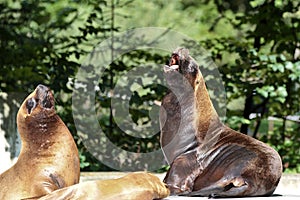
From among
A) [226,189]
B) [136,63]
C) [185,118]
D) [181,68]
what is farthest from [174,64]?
[136,63]

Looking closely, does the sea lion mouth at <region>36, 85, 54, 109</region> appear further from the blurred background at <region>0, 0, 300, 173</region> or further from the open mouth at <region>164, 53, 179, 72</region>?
the blurred background at <region>0, 0, 300, 173</region>

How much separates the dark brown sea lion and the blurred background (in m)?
2.37

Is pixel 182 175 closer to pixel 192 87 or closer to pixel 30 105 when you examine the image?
pixel 192 87

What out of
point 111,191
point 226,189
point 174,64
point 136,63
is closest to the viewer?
point 111,191

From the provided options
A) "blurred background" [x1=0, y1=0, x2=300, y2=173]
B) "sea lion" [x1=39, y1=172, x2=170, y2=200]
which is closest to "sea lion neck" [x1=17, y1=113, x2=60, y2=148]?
"sea lion" [x1=39, y1=172, x2=170, y2=200]

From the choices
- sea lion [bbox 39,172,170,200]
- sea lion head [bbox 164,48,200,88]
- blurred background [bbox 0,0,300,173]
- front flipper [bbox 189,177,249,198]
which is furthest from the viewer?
blurred background [bbox 0,0,300,173]

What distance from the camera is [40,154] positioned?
2688mm

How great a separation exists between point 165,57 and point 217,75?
83 centimetres

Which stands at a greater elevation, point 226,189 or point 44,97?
point 44,97

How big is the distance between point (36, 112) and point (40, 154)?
15 centimetres

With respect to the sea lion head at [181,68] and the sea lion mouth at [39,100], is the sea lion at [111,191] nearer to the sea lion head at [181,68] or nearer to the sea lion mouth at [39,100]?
the sea lion mouth at [39,100]

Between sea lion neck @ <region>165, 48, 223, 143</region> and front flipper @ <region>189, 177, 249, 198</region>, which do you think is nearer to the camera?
front flipper @ <region>189, 177, 249, 198</region>

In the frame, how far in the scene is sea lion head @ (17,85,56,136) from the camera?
270 centimetres

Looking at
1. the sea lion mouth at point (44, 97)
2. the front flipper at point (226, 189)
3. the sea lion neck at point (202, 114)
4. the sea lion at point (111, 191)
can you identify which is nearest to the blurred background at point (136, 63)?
the sea lion neck at point (202, 114)
